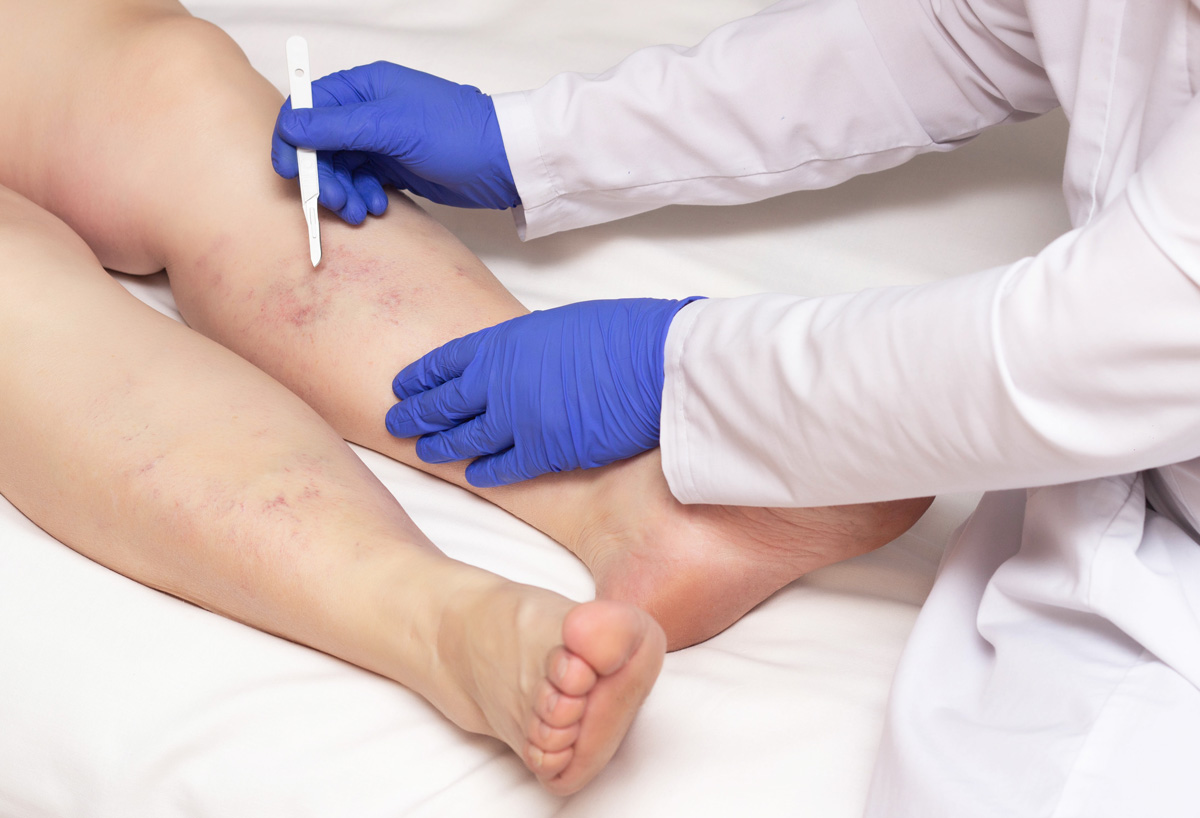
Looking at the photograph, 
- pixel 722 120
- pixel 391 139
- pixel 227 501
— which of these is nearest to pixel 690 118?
pixel 722 120

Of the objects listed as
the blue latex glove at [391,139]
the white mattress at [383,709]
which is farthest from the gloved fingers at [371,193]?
the white mattress at [383,709]

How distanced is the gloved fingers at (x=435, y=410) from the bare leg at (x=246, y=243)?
0.03 metres

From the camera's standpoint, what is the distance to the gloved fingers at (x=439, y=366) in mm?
1007

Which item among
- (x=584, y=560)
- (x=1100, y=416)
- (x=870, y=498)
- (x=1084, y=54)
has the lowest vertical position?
(x=584, y=560)

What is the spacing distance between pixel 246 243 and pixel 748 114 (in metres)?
0.60

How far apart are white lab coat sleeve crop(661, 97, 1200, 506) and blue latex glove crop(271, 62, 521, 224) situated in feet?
1.40

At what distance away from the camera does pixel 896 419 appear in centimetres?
74

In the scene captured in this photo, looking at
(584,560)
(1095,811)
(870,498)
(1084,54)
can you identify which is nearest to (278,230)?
(584,560)

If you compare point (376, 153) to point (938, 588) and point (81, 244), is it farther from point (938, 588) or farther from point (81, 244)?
point (938, 588)

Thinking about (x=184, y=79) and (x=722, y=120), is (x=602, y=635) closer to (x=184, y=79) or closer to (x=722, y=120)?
(x=722, y=120)

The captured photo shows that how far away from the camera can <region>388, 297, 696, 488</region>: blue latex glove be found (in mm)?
952

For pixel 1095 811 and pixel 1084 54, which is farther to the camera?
pixel 1084 54

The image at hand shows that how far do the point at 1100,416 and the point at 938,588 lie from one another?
0.25 metres

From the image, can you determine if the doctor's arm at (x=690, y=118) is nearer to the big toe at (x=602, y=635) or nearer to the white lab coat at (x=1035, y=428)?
the white lab coat at (x=1035, y=428)
